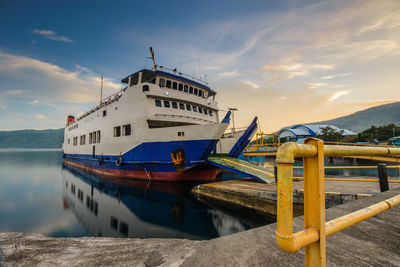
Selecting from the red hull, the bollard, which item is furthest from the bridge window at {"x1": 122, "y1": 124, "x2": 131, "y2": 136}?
the bollard

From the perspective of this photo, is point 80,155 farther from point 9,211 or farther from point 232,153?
point 232,153

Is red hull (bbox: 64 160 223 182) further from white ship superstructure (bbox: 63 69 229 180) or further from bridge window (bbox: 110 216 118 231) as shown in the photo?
bridge window (bbox: 110 216 118 231)

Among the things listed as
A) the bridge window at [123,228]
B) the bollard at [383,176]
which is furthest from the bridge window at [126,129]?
the bollard at [383,176]

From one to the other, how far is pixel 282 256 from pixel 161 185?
422 inches

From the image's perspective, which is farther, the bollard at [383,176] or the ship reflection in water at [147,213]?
the ship reflection in water at [147,213]

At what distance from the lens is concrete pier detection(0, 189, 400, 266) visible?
1.85 meters

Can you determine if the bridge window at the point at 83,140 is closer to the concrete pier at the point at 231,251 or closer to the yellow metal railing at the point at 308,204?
the concrete pier at the point at 231,251

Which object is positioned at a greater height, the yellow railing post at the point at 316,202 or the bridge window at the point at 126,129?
the bridge window at the point at 126,129

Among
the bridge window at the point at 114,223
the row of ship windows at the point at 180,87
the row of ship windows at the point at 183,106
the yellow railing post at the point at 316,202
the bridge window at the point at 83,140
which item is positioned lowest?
the bridge window at the point at 114,223

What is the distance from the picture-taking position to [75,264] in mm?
2740

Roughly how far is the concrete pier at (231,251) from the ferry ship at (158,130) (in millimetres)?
7804

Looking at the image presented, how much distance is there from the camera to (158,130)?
11555 mm

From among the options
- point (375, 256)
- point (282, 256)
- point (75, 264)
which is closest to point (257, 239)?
point (282, 256)

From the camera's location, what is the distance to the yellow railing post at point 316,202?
99 centimetres
